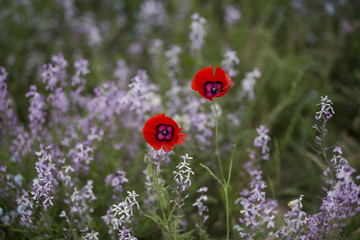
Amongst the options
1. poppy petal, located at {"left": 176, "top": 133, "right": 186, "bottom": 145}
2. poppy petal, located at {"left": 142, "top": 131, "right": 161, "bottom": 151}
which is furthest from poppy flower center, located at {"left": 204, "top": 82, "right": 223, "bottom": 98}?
poppy petal, located at {"left": 142, "top": 131, "right": 161, "bottom": 151}

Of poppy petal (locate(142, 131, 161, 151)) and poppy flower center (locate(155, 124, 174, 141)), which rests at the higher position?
poppy flower center (locate(155, 124, 174, 141))

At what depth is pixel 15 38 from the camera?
4.25m

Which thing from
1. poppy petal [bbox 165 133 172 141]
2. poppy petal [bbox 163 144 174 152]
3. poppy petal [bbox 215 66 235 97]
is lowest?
poppy petal [bbox 163 144 174 152]

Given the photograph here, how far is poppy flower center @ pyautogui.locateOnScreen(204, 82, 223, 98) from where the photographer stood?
1.80 m

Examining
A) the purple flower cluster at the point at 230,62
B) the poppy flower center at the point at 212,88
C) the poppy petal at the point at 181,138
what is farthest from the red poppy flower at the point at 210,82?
the purple flower cluster at the point at 230,62

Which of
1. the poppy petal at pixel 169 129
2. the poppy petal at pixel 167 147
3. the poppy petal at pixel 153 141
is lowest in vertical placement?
the poppy petal at pixel 167 147

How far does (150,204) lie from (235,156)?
Result: 0.91 meters

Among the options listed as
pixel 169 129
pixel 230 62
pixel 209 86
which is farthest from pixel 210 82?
pixel 230 62

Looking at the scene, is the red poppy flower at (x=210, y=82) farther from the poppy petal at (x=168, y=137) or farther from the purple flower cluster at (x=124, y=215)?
the purple flower cluster at (x=124, y=215)

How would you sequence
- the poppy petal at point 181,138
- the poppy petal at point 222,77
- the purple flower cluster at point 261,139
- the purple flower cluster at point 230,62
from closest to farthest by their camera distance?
the poppy petal at point 181,138 → the poppy petal at point 222,77 → the purple flower cluster at point 261,139 → the purple flower cluster at point 230,62

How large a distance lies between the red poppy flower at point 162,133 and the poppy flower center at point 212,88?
0.81 feet

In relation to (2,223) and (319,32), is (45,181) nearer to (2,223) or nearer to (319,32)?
(2,223)

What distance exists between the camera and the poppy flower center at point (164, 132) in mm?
1746

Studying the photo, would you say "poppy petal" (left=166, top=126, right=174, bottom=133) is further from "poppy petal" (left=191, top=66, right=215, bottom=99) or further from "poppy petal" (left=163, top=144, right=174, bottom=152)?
"poppy petal" (left=191, top=66, right=215, bottom=99)
